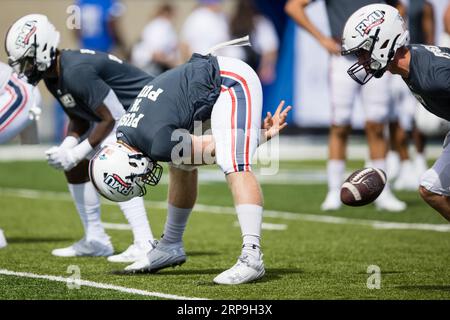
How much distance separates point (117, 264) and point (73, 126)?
97 centimetres

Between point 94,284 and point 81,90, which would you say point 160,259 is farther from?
point 81,90

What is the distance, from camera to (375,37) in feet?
17.4

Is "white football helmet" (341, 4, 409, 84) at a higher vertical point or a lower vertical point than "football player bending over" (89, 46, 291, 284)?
higher

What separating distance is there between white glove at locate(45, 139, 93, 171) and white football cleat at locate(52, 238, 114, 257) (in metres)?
0.73

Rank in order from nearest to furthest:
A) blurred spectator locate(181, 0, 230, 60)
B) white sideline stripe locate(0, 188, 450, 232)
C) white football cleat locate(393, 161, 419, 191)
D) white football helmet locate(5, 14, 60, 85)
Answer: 1. white football helmet locate(5, 14, 60, 85)
2. white sideline stripe locate(0, 188, 450, 232)
3. white football cleat locate(393, 161, 419, 191)
4. blurred spectator locate(181, 0, 230, 60)

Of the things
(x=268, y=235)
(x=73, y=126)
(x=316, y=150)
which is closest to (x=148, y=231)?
(x=73, y=126)

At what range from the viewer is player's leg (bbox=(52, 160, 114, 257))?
6703mm

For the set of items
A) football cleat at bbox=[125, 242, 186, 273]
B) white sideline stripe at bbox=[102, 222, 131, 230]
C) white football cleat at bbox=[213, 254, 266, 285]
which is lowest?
white sideline stripe at bbox=[102, 222, 131, 230]

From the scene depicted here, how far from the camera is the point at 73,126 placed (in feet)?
21.7

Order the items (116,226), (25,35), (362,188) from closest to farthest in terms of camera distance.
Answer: (362,188) → (25,35) → (116,226)

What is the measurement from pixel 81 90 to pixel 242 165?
1364mm

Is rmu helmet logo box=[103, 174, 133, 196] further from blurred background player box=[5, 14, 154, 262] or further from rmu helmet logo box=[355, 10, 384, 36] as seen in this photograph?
rmu helmet logo box=[355, 10, 384, 36]

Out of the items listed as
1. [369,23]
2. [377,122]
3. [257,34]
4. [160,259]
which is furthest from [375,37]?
[257,34]

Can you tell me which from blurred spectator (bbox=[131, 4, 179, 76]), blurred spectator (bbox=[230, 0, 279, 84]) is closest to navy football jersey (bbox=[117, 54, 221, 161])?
blurred spectator (bbox=[131, 4, 179, 76])
